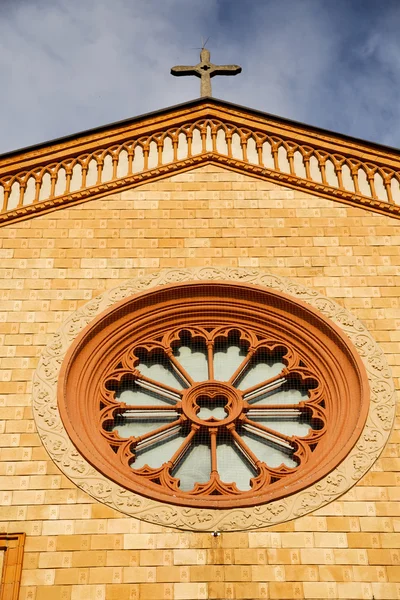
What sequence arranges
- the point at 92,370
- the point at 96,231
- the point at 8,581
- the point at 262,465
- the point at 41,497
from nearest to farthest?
the point at 8,581, the point at 41,497, the point at 262,465, the point at 92,370, the point at 96,231

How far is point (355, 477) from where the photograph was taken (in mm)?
12312

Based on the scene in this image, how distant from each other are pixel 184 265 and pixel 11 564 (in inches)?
198

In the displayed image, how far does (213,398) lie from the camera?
13.7m

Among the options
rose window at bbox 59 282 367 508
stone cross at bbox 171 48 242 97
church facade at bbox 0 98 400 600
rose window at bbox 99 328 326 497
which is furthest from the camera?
stone cross at bbox 171 48 242 97

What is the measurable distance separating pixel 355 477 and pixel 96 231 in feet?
17.3

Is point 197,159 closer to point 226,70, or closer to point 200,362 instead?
point 226,70

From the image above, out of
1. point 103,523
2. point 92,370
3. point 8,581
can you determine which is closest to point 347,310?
point 92,370

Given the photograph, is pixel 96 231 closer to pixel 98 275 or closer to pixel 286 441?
pixel 98 275

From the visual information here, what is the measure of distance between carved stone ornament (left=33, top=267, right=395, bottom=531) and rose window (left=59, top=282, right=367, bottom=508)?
18mm

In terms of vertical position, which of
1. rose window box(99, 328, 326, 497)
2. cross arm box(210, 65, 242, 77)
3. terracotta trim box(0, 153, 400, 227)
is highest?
cross arm box(210, 65, 242, 77)

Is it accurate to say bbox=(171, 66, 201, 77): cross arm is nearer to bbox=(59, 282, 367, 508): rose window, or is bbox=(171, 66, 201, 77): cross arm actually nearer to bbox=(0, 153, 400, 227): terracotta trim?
bbox=(0, 153, 400, 227): terracotta trim

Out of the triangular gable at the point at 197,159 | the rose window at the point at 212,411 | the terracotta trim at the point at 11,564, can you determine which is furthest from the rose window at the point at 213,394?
the triangular gable at the point at 197,159

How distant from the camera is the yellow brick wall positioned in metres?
11.4

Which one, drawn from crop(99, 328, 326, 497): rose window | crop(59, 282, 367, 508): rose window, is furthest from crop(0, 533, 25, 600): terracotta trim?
crop(99, 328, 326, 497): rose window
